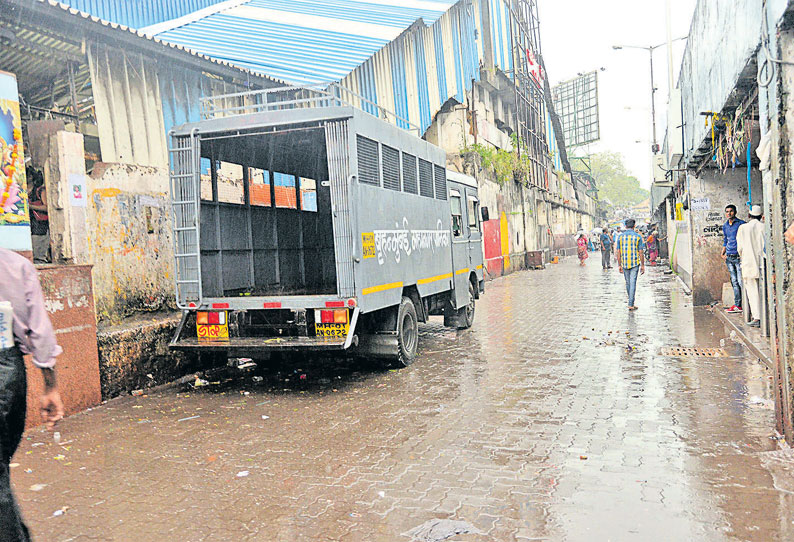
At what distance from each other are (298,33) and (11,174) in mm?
8243

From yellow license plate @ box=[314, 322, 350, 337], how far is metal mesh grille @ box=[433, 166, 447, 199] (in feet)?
12.5

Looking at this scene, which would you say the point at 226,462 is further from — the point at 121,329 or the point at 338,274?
the point at 121,329

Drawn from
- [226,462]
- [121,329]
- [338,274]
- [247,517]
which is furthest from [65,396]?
[247,517]

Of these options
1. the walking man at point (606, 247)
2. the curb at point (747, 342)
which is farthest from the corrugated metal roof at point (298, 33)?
the walking man at point (606, 247)

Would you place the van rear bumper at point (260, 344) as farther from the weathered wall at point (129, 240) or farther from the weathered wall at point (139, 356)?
the weathered wall at point (129, 240)

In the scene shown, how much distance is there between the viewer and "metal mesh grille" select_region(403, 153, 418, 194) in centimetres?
879

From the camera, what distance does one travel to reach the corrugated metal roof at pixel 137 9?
11445mm

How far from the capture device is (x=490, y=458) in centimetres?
491

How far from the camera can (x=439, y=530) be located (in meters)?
3.73

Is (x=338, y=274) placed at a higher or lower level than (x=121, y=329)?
higher

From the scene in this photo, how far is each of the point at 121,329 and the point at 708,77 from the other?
8896mm

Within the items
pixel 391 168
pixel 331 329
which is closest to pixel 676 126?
pixel 391 168

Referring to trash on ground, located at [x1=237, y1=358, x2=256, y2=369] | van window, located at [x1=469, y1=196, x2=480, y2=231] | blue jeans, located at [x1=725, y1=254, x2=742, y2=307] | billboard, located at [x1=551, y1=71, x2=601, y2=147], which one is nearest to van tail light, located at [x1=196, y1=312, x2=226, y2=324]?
trash on ground, located at [x1=237, y1=358, x2=256, y2=369]

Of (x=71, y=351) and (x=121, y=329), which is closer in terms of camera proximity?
(x=71, y=351)
